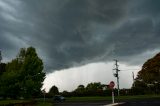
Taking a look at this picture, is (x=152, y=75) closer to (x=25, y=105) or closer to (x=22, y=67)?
(x=22, y=67)

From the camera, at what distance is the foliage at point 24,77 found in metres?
78.1

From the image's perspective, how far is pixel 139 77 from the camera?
113812mm

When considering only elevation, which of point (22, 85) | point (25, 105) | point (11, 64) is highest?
point (11, 64)

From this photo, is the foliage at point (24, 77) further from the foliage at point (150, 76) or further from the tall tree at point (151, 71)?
the tall tree at point (151, 71)

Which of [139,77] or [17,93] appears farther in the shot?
[139,77]

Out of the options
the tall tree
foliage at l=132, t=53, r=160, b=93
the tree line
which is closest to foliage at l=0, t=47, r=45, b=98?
the tree line

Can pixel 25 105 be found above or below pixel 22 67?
below

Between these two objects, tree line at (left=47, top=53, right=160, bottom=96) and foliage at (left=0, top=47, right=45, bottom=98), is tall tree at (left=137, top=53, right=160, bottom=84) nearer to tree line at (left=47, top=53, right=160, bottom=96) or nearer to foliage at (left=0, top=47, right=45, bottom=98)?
tree line at (left=47, top=53, right=160, bottom=96)

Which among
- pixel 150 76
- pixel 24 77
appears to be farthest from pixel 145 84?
pixel 24 77

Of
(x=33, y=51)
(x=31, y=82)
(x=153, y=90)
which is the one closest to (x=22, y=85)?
(x=31, y=82)

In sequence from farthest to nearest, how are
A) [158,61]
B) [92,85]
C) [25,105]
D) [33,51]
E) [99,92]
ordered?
1. [92,85]
2. [158,61]
3. [99,92]
4. [33,51]
5. [25,105]

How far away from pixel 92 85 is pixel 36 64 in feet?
286

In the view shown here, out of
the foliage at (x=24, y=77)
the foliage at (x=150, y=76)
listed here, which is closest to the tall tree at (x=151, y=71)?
the foliage at (x=150, y=76)

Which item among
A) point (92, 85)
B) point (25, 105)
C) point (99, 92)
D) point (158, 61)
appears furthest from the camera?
point (92, 85)
